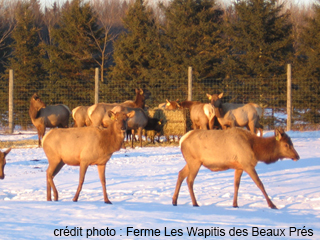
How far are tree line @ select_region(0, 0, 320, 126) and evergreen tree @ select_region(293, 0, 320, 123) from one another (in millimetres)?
47

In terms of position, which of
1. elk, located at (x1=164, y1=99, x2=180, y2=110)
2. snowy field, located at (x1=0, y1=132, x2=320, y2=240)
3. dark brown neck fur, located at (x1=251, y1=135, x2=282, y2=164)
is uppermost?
elk, located at (x1=164, y1=99, x2=180, y2=110)

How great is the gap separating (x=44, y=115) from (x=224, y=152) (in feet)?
37.2

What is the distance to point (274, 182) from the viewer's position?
1000 centimetres

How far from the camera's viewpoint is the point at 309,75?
23.1m

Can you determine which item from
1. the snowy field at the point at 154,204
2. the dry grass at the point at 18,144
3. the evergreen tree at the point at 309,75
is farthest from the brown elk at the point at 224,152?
the evergreen tree at the point at 309,75

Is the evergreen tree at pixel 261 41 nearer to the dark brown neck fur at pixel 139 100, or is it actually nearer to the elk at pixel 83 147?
the dark brown neck fur at pixel 139 100

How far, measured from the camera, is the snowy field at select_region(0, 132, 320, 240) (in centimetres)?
535

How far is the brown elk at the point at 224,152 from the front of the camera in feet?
26.0

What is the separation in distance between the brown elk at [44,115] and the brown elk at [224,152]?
1060 cm

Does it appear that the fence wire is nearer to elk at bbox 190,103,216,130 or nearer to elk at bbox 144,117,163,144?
elk at bbox 190,103,216,130

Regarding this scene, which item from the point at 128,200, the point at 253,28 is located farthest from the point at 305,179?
the point at 253,28

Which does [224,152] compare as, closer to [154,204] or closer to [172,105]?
[154,204]

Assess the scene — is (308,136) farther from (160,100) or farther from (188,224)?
(188,224)

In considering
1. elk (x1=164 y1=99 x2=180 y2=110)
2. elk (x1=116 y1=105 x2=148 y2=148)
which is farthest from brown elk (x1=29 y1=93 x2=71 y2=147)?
elk (x1=164 y1=99 x2=180 y2=110)
